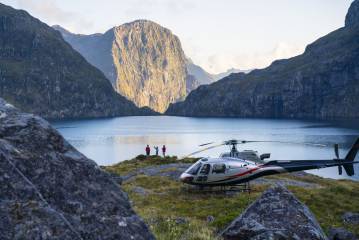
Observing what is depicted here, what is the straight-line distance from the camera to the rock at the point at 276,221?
956cm

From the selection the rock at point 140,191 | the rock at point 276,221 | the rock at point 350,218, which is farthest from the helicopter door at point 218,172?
the rock at point 276,221

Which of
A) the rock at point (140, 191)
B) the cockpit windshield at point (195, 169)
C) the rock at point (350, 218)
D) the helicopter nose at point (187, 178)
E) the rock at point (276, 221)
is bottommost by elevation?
the rock at point (140, 191)

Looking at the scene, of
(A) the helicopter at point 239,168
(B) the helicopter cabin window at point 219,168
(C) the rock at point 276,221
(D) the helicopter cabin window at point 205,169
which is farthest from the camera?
(D) the helicopter cabin window at point 205,169

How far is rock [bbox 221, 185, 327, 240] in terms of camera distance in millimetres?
9555

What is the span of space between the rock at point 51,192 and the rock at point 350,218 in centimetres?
1901

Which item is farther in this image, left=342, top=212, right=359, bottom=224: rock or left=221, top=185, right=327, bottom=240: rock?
left=342, top=212, right=359, bottom=224: rock

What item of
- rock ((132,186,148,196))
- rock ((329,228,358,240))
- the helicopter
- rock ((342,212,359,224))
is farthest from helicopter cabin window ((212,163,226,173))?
rock ((329,228,358,240))

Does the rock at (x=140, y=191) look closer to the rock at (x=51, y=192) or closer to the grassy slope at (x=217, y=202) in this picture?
the grassy slope at (x=217, y=202)

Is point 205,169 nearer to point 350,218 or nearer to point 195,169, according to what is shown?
point 195,169

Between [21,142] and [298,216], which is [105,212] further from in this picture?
[298,216]

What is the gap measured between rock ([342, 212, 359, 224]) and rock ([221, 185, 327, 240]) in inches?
468

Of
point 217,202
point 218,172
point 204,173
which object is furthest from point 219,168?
point 217,202

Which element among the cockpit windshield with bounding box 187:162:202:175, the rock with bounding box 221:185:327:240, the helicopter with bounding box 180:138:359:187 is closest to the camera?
the rock with bounding box 221:185:327:240

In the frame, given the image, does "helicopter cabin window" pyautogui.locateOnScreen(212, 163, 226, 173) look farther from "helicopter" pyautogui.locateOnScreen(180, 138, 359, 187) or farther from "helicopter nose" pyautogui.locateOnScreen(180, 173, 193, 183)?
"helicopter nose" pyautogui.locateOnScreen(180, 173, 193, 183)
